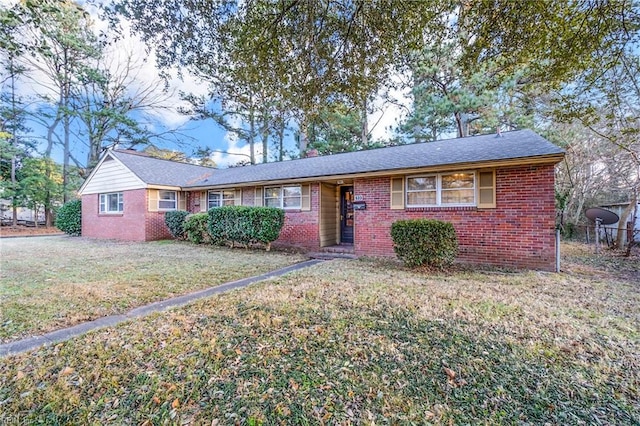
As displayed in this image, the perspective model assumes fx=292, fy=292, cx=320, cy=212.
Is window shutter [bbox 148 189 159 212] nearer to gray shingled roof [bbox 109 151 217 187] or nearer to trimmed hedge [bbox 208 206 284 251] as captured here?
gray shingled roof [bbox 109 151 217 187]

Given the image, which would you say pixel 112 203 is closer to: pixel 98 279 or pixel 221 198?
pixel 221 198

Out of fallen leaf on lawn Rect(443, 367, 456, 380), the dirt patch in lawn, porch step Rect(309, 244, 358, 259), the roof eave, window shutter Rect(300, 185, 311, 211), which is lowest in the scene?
fallen leaf on lawn Rect(443, 367, 456, 380)

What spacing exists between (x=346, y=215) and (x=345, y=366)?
Result: 884cm

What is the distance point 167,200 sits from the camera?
13.9 meters

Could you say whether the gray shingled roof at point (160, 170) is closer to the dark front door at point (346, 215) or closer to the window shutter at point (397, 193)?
the dark front door at point (346, 215)

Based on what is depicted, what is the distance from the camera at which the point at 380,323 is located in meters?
3.52

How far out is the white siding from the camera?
13531 millimetres

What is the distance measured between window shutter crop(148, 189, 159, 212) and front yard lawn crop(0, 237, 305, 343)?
3691mm

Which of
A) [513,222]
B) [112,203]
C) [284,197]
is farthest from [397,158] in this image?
[112,203]

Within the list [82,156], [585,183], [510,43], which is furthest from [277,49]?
[82,156]

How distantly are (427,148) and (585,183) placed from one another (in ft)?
33.0

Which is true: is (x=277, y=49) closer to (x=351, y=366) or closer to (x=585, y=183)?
(x=351, y=366)

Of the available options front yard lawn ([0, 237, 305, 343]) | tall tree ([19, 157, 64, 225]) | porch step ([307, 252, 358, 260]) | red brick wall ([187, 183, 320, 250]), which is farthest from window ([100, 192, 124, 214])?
porch step ([307, 252, 358, 260])

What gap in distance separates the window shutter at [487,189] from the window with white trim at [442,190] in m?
0.14
